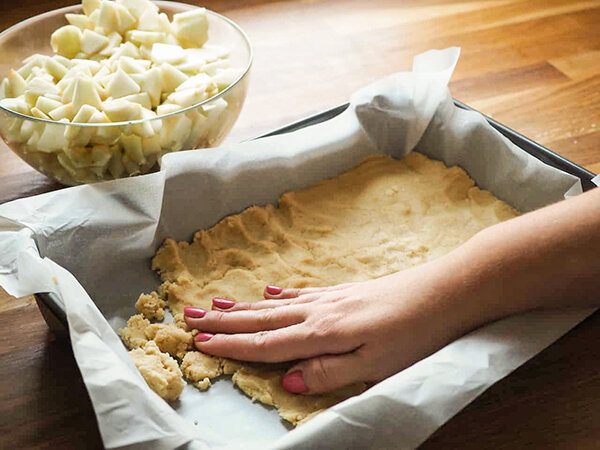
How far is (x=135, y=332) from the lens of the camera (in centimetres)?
77

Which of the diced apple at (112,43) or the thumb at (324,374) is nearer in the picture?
the thumb at (324,374)

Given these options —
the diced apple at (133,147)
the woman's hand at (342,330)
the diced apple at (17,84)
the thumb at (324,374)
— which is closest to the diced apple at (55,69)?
the diced apple at (17,84)

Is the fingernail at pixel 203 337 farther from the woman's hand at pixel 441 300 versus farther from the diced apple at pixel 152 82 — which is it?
the diced apple at pixel 152 82

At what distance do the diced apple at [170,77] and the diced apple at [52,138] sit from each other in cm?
13

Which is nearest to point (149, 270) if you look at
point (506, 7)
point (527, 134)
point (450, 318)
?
point (450, 318)

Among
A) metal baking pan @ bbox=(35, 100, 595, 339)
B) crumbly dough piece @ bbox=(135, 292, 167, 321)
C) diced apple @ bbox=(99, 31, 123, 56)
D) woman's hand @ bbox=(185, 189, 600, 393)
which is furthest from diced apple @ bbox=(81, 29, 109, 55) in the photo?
woman's hand @ bbox=(185, 189, 600, 393)

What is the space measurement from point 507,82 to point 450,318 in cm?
65

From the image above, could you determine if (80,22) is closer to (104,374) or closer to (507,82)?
(104,374)

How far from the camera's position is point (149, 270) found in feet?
2.80

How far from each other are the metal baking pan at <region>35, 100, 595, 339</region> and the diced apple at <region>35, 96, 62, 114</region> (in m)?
0.23

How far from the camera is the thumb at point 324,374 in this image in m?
0.69

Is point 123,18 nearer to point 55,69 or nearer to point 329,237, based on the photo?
point 55,69

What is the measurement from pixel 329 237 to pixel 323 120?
0.19 meters

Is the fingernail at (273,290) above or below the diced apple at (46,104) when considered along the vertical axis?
below
